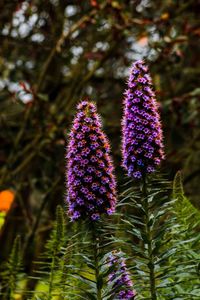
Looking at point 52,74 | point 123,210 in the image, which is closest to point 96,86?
point 52,74

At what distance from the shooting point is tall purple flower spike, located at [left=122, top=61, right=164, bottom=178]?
2.99m

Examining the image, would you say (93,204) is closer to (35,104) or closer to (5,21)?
(35,104)

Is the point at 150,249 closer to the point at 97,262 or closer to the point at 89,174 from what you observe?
the point at 97,262

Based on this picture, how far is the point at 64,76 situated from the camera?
30.3ft

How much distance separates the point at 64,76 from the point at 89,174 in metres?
6.47

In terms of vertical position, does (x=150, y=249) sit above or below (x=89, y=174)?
below

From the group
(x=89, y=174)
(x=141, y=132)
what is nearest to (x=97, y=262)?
(x=89, y=174)

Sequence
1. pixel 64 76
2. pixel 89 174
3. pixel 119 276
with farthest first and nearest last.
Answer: pixel 64 76 → pixel 89 174 → pixel 119 276

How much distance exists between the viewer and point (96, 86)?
351 inches

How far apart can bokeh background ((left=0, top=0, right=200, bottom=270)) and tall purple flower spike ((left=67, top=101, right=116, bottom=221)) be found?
10.6 ft

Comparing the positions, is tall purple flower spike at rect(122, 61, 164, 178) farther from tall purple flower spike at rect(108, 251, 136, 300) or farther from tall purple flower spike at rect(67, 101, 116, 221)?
tall purple flower spike at rect(108, 251, 136, 300)

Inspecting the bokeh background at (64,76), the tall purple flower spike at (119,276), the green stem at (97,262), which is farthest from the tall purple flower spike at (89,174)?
the bokeh background at (64,76)

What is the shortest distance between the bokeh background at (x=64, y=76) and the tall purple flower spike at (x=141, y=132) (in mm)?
3272

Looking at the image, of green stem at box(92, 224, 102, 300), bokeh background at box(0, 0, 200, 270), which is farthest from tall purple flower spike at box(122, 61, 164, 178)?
bokeh background at box(0, 0, 200, 270)
